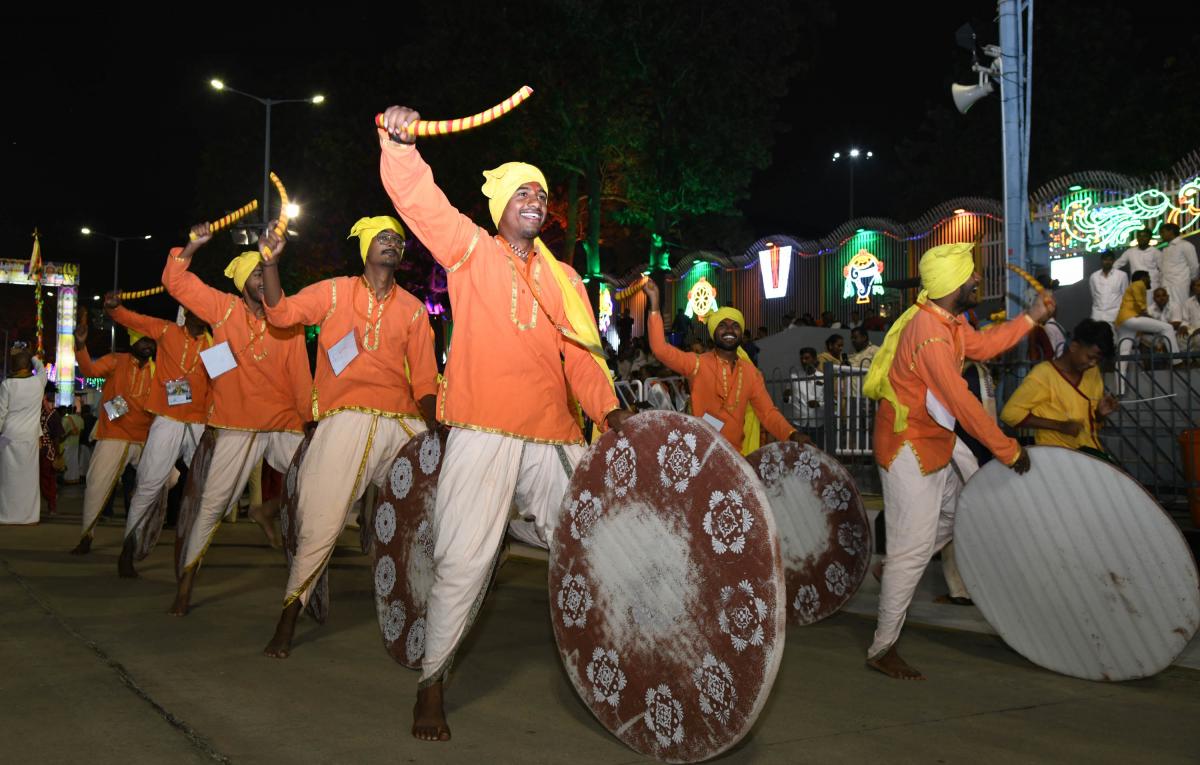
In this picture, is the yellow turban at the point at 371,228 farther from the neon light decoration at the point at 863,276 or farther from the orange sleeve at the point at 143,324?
the neon light decoration at the point at 863,276

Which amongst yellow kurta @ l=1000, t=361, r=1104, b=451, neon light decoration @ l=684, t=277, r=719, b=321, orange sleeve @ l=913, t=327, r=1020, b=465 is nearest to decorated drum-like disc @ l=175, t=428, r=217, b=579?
orange sleeve @ l=913, t=327, r=1020, b=465

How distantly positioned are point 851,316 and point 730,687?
20.0 meters

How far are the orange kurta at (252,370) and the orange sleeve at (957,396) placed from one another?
3618 mm

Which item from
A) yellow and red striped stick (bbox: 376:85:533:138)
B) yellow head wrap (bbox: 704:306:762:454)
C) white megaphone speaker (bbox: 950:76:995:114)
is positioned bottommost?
yellow head wrap (bbox: 704:306:762:454)

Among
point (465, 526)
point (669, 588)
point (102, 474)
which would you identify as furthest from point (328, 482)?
point (102, 474)

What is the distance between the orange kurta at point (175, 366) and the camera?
833 centimetres

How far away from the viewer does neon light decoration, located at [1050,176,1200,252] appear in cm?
1513

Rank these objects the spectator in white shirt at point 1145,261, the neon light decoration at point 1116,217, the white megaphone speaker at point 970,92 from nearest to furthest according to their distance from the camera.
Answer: the white megaphone speaker at point 970,92 < the spectator in white shirt at point 1145,261 < the neon light decoration at point 1116,217

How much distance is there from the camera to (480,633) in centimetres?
604

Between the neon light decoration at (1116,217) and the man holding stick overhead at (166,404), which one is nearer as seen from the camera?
the man holding stick overhead at (166,404)

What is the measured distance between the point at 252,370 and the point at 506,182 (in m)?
3.07

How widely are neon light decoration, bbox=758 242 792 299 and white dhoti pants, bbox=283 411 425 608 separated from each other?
68.2ft

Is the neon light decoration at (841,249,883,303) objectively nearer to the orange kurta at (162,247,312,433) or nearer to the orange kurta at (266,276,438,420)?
the orange kurta at (162,247,312,433)

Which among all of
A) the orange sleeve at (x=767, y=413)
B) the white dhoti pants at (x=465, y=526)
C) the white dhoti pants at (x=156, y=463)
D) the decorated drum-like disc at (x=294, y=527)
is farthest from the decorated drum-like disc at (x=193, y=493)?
the orange sleeve at (x=767, y=413)
